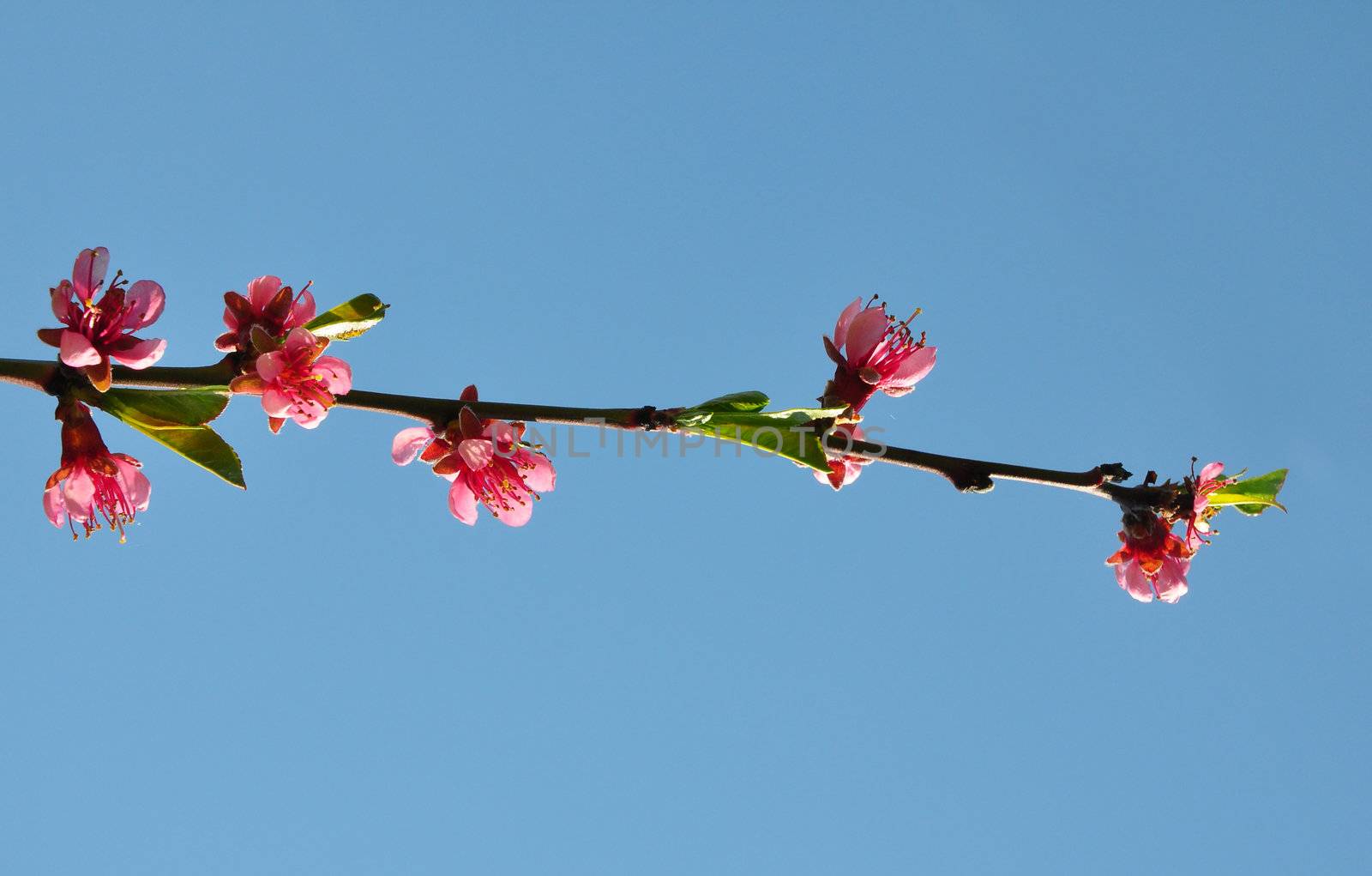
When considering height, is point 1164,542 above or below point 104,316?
above

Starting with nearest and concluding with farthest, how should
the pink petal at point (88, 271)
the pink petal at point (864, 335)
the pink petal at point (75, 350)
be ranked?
the pink petal at point (75, 350)
the pink petal at point (88, 271)
the pink petal at point (864, 335)

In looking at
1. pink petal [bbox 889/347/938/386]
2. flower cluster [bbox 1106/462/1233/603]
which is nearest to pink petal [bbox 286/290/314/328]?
pink petal [bbox 889/347/938/386]

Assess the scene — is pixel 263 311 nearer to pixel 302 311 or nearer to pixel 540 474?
pixel 302 311

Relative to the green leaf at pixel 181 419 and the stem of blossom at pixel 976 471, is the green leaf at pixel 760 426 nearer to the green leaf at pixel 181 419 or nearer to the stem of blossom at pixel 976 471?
the stem of blossom at pixel 976 471

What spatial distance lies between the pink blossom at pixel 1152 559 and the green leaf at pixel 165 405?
2738 mm

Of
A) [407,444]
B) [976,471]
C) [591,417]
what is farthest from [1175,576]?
[407,444]

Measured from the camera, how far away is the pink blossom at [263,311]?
2.45 metres

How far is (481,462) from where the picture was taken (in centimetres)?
258

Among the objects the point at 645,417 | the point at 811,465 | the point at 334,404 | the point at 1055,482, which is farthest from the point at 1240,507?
the point at 334,404

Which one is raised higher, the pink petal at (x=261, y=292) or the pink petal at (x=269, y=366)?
the pink petal at (x=261, y=292)

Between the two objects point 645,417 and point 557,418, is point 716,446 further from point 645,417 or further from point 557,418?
point 557,418

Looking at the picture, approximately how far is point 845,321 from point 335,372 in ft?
4.77

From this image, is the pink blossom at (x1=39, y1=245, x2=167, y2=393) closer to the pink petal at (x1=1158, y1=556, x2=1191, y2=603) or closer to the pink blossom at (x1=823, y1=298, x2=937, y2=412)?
the pink blossom at (x1=823, y1=298, x2=937, y2=412)

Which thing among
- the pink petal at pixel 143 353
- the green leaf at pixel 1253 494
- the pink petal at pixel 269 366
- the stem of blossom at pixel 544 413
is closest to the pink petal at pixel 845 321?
the stem of blossom at pixel 544 413
